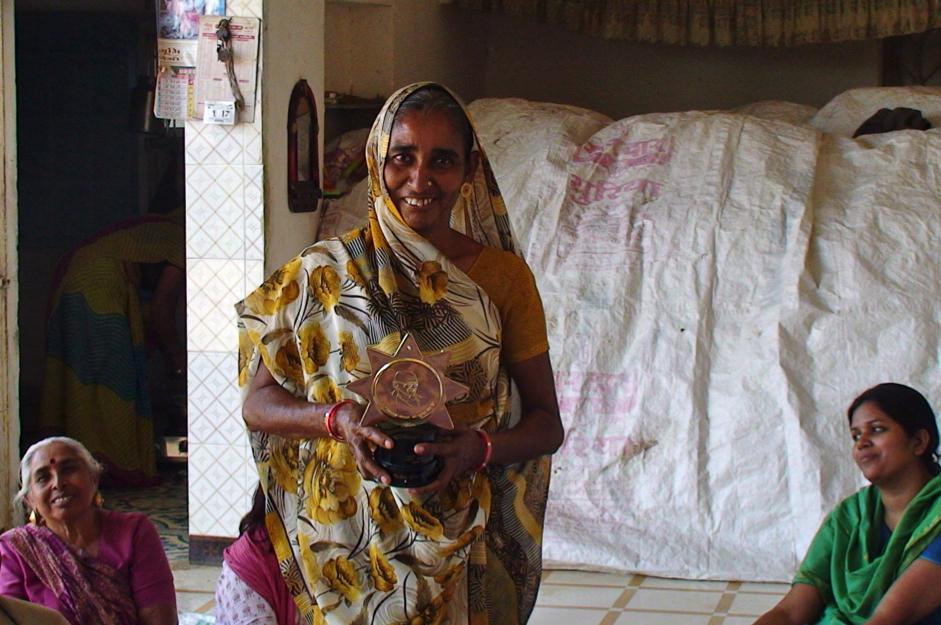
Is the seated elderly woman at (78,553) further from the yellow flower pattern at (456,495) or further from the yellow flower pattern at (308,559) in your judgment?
the yellow flower pattern at (456,495)

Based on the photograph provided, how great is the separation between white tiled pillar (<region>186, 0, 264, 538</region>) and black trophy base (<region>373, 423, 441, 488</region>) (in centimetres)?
203

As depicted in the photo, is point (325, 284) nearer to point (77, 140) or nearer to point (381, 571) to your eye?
point (381, 571)

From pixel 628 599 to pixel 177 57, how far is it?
207 cm

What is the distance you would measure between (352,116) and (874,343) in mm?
2379

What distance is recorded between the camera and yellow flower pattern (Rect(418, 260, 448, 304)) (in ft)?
5.41

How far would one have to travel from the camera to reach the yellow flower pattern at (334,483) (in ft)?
5.37

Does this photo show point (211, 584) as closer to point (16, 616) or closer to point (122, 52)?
point (16, 616)

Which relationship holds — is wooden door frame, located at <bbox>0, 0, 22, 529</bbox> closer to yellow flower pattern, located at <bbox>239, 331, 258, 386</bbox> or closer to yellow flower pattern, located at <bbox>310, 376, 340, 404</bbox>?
yellow flower pattern, located at <bbox>239, 331, 258, 386</bbox>

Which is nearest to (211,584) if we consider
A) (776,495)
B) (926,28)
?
(776,495)

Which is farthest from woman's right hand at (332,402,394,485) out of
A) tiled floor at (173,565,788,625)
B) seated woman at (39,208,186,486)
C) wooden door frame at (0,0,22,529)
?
seated woman at (39,208,186,486)

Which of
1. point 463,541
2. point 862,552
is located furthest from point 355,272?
point 862,552

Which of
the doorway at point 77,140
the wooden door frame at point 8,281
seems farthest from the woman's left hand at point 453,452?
the doorway at point 77,140

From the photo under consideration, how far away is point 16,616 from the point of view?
5.18 ft

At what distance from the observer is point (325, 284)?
165 cm
